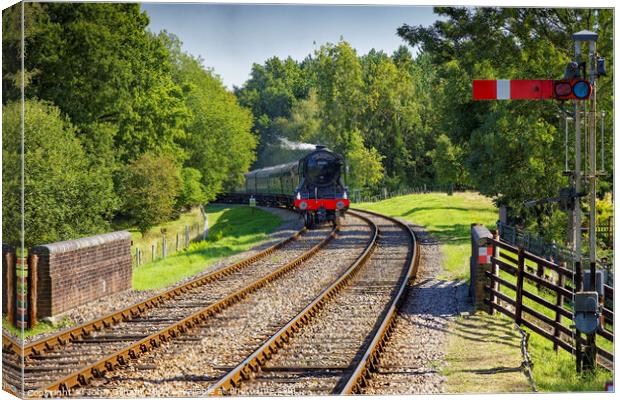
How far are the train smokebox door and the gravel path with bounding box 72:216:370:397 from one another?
13.1 ft

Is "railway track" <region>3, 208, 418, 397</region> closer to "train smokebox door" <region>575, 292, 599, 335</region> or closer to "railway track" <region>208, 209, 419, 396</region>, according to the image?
"railway track" <region>208, 209, 419, 396</region>

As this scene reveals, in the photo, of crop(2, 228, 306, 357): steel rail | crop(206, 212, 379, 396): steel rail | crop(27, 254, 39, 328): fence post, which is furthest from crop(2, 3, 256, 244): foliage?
crop(27, 254, 39, 328): fence post

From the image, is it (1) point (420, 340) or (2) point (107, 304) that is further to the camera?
(2) point (107, 304)

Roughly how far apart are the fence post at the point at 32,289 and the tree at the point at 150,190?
17.7 ft

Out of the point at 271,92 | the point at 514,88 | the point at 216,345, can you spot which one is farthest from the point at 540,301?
the point at 271,92

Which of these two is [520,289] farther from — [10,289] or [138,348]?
[10,289]

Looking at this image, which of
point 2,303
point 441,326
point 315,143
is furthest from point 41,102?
point 441,326

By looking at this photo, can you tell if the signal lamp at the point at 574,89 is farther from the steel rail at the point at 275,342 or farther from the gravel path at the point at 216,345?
the gravel path at the point at 216,345

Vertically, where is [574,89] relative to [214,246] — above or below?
above

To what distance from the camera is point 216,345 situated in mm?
10609

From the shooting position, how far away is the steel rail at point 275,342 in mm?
8898

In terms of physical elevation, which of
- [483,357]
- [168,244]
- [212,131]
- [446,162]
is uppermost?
[212,131]

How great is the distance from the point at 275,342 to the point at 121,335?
7.29 feet

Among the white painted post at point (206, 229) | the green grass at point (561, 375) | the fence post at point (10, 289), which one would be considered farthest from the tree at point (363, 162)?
the white painted post at point (206, 229)
